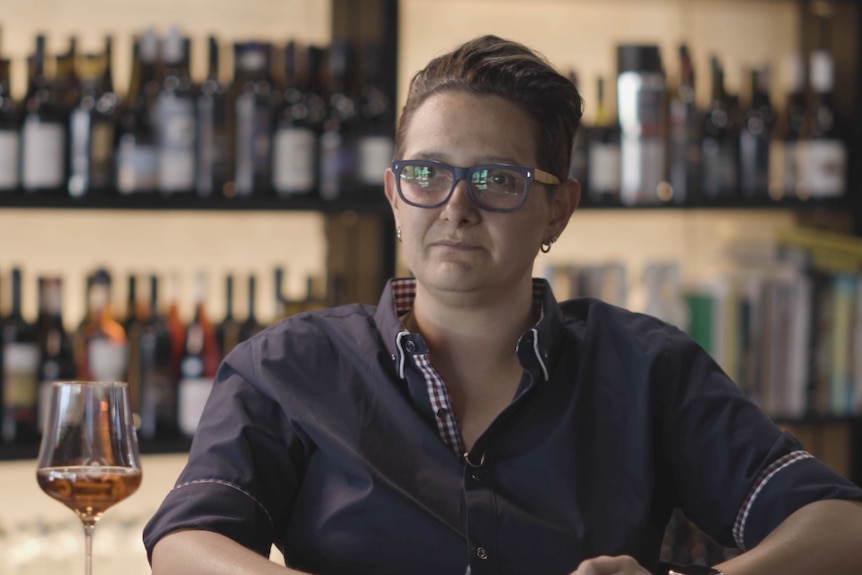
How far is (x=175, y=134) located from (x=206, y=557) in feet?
4.69

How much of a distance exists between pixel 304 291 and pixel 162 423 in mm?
466

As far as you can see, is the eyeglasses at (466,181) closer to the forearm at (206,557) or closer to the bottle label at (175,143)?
the forearm at (206,557)

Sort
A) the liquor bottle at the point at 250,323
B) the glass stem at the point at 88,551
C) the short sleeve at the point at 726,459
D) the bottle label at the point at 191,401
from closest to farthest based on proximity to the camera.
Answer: the glass stem at the point at 88,551 → the short sleeve at the point at 726,459 → the bottle label at the point at 191,401 → the liquor bottle at the point at 250,323

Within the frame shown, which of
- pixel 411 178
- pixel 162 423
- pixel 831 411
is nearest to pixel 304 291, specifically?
pixel 162 423

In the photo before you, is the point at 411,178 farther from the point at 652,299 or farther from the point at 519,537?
the point at 652,299

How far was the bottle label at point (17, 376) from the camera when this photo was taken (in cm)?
248

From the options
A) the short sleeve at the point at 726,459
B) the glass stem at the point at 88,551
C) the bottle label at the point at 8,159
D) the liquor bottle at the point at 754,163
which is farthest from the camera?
the liquor bottle at the point at 754,163

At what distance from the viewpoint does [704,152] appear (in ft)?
9.59

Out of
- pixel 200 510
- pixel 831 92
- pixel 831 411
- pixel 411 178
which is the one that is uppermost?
pixel 831 92

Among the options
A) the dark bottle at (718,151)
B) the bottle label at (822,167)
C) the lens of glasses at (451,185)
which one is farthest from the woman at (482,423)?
the bottle label at (822,167)

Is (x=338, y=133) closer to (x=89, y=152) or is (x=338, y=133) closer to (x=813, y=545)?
(x=89, y=152)

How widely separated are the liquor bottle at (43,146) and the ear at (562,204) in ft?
4.22

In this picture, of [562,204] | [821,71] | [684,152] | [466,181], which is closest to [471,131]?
[466,181]

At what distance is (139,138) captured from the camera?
2.57 m
